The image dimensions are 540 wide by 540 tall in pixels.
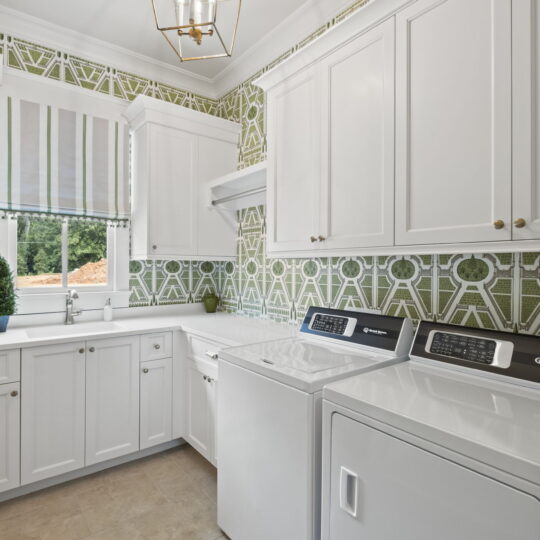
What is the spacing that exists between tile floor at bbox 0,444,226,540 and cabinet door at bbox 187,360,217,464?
0.60ft

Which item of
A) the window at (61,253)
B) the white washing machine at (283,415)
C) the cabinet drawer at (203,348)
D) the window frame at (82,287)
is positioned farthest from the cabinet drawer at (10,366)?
the white washing machine at (283,415)

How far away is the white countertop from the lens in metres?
2.06

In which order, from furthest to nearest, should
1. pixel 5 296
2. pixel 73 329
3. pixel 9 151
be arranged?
1. pixel 73 329
2. pixel 9 151
3. pixel 5 296

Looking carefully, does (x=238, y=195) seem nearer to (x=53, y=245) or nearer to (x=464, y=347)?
(x=53, y=245)

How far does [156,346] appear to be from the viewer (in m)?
2.40

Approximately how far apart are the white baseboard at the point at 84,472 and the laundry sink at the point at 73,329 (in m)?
0.82

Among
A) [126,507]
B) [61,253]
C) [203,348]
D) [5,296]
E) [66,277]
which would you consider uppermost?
[61,253]

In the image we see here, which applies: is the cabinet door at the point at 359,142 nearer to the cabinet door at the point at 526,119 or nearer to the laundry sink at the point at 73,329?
the cabinet door at the point at 526,119

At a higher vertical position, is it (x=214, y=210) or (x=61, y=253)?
(x=214, y=210)

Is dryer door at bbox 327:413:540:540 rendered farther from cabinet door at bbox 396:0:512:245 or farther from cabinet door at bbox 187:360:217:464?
cabinet door at bbox 187:360:217:464

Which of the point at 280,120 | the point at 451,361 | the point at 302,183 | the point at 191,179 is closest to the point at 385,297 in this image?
the point at 451,361

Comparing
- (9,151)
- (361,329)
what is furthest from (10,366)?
(361,329)

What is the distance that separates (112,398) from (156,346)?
39 centimetres

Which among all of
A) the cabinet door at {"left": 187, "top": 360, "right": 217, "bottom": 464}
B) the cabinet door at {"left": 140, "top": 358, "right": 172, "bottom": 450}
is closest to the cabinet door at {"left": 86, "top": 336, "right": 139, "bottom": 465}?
the cabinet door at {"left": 140, "top": 358, "right": 172, "bottom": 450}
